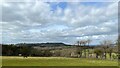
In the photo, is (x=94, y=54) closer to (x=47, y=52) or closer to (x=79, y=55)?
(x=79, y=55)

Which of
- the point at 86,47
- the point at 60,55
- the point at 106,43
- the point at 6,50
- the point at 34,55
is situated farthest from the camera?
the point at 86,47

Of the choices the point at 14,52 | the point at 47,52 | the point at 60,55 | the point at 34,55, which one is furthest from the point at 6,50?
the point at 60,55

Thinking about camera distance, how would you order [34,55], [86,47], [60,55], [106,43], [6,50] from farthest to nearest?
[86,47] < [60,55] < [106,43] < [34,55] < [6,50]

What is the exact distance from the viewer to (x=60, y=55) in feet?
354

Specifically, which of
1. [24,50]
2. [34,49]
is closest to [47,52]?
[34,49]

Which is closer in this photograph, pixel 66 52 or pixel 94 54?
pixel 94 54

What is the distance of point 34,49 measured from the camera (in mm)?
92562

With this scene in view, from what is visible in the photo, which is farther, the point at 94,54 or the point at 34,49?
the point at 94,54

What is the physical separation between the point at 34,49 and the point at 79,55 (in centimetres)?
2458

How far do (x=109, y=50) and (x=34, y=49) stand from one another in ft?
94.7

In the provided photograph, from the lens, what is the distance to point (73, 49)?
113688 mm

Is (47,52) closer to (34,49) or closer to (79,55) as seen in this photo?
(34,49)

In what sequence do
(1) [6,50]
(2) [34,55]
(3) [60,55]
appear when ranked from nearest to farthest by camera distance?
(1) [6,50] → (2) [34,55] → (3) [60,55]

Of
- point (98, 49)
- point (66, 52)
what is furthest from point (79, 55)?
point (98, 49)
